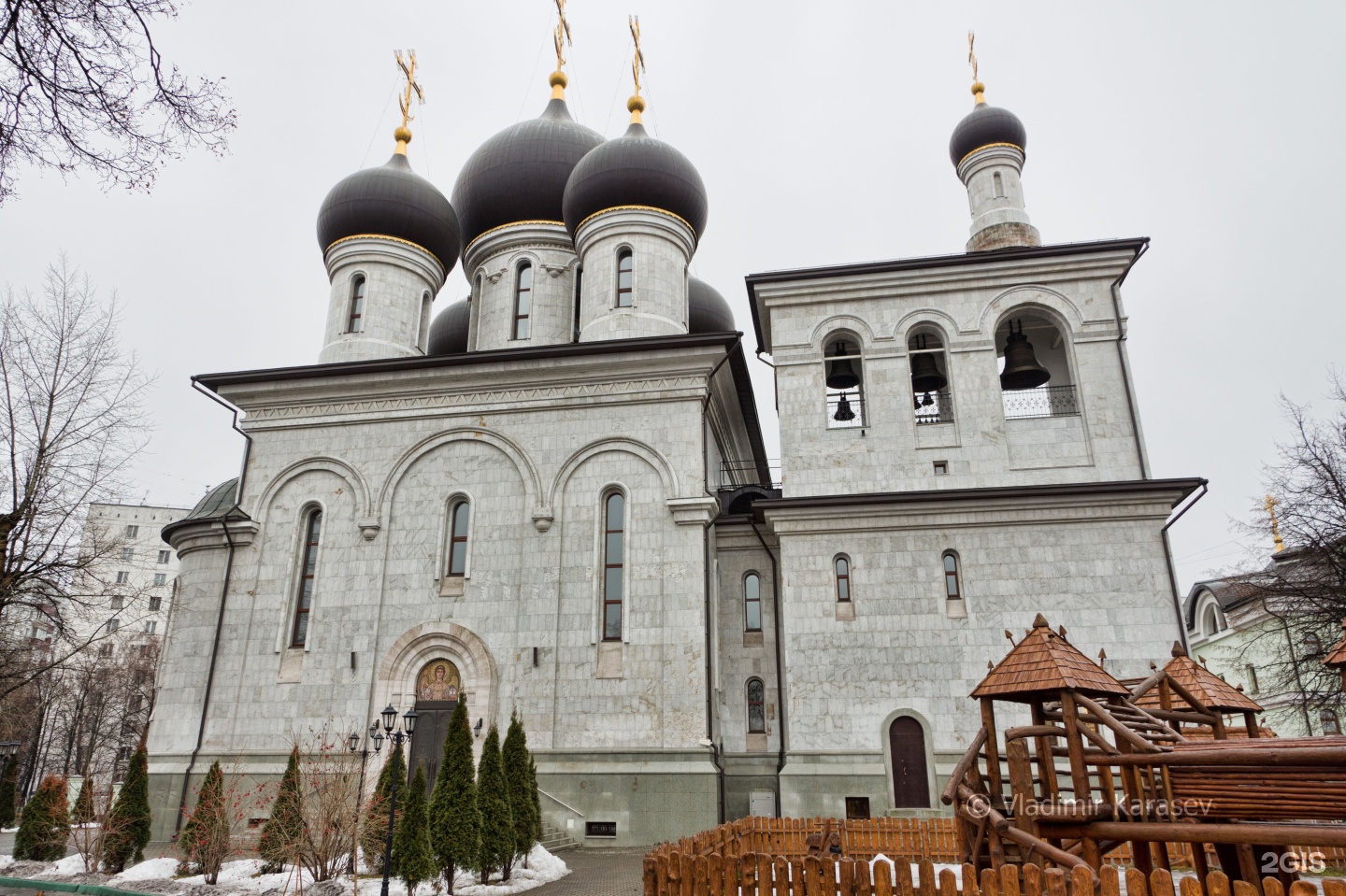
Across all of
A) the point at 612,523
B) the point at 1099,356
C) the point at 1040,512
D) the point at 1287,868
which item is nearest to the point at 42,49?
the point at 1287,868

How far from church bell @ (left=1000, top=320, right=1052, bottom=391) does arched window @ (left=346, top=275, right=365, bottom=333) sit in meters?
14.0

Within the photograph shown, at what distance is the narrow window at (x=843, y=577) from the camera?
52.1 feet

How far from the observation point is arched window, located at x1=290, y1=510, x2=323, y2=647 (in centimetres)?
1731

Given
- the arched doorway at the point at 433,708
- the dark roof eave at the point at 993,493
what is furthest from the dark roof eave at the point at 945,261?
the arched doorway at the point at 433,708

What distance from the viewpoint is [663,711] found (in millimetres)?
15398

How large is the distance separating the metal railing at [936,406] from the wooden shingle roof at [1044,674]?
10.8 m

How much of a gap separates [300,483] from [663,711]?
8939 millimetres

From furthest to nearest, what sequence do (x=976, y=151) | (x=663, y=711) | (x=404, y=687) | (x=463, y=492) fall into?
(x=976, y=151), (x=463, y=492), (x=404, y=687), (x=663, y=711)

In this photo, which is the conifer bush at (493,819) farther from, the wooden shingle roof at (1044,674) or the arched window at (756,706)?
the wooden shingle roof at (1044,674)

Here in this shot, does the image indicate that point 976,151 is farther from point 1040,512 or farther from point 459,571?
point 459,571

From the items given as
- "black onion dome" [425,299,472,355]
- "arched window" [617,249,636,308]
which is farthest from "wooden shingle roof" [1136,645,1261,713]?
"black onion dome" [425,299,472,355]

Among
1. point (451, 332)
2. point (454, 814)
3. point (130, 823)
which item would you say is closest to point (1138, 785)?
point (454, 814)

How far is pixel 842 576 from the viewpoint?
52.7 ft

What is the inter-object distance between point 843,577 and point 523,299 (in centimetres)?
1041
